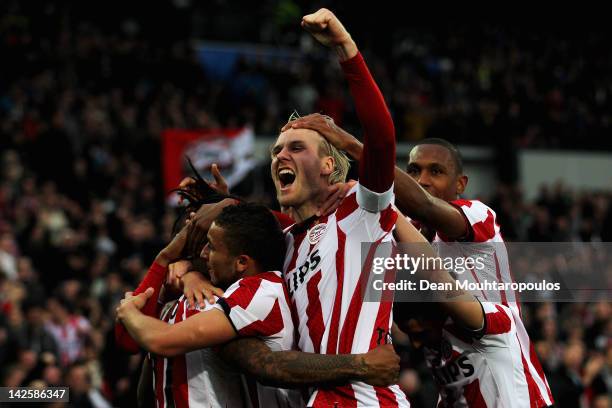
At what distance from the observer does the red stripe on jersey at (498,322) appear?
4.61 metres

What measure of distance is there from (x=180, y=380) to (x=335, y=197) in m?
1.03

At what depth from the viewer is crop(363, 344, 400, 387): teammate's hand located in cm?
387

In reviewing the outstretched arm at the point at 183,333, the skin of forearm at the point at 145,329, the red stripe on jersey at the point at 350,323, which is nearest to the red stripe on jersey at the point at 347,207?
the red stripe on jersey at the point at 350,323

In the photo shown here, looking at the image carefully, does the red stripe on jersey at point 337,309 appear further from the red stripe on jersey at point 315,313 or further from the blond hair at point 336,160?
the blond hair at point 336,160

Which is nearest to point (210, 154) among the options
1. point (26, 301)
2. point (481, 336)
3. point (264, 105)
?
point (26, 301)

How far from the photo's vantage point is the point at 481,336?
4.65m

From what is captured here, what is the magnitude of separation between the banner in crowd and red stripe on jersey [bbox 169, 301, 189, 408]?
8960mm

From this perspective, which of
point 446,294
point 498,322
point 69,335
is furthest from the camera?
point 69,335

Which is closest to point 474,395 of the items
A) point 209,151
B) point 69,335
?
point 69,335

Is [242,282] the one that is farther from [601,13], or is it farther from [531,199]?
[601,13]

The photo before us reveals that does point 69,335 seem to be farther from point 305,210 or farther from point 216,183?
point 305,210

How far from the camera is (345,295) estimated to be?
398cm

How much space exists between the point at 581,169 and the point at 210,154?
10.8 meters

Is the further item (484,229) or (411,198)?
(484,229)
